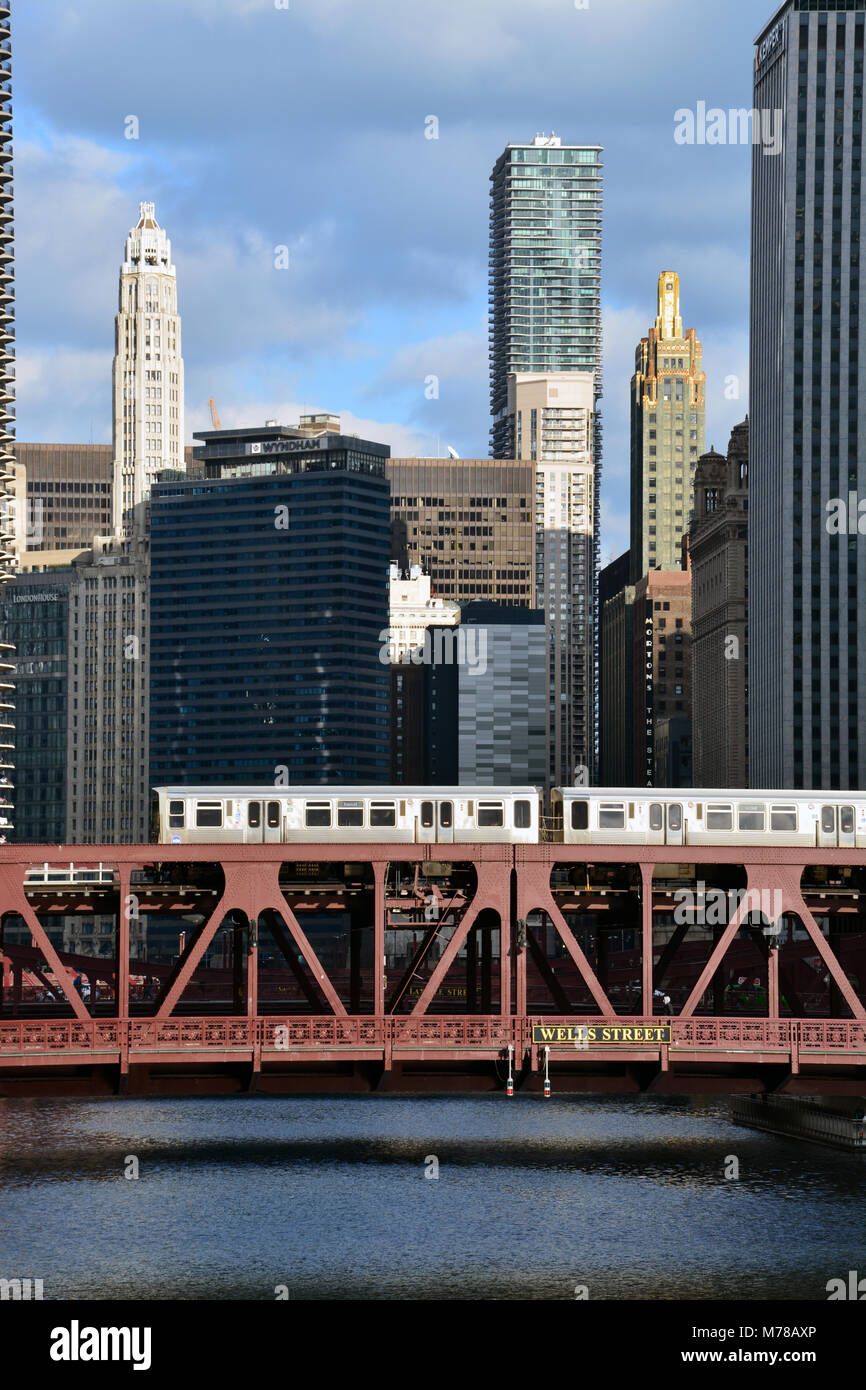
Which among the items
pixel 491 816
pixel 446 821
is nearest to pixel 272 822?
pixel 446 821

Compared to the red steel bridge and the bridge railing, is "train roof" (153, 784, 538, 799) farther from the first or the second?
the bridge railing

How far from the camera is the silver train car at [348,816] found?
86.8 m

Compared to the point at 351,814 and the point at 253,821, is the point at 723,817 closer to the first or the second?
the point at 351,814

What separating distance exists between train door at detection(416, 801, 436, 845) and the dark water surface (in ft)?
46.9

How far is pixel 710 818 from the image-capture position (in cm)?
8844

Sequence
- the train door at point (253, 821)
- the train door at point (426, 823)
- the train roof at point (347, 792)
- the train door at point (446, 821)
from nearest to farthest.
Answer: the train roof at point (347, 792)
the train door at point (253, 821)
the train door at point (426, 823)
the train door at point (446, 821)

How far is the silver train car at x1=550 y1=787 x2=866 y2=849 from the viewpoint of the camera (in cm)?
8794

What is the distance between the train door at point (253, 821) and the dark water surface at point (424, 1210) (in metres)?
14.3

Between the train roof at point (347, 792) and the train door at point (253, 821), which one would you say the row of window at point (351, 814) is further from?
the train roof at point (347, 792)

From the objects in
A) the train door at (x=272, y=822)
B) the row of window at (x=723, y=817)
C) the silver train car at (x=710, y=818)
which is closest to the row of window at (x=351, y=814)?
the train door at (x=272, y=822)
